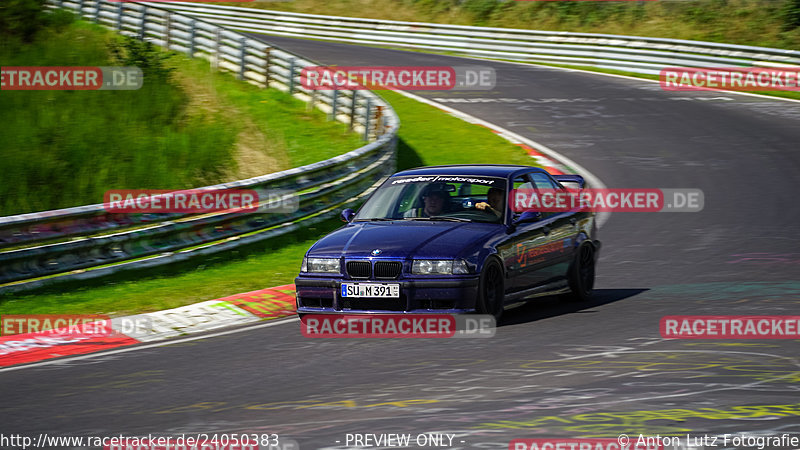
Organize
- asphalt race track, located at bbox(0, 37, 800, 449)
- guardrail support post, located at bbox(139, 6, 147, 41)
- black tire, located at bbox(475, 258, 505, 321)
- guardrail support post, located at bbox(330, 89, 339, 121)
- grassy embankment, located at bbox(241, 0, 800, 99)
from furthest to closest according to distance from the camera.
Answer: grassy embankment, located at bbox(241, 0, 800, 99)
guardrail support post, located at bbox(139, 6, 147, 41)
guardrail support post, located at bbox(330, 89, 339, 121)
black tire, located at bbox(475, 258, 505, 321)
asphalt race track, located at bbox(0, 37, 800, 449)

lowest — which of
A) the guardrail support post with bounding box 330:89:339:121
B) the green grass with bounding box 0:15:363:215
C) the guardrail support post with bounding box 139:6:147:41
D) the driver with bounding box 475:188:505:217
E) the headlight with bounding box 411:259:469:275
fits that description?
the green grass with bounding box 0:15:363:215

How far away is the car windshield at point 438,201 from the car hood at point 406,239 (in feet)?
0.65

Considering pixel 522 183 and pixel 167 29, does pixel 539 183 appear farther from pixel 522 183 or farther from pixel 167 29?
pixel 167 29

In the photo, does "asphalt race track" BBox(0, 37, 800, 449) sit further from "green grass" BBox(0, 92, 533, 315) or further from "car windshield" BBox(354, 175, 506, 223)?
"green grass" BBox(0, 92, 533, 315)

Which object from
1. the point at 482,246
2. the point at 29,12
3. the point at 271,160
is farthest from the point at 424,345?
the point at 29,12

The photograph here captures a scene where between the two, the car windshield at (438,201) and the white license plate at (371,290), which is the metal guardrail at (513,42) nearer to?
the car windshield at (438,201)

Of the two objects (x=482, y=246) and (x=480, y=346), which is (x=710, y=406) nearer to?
(x=480, y=346)

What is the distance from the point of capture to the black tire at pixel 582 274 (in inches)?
413

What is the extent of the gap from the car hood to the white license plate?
25 centimetres

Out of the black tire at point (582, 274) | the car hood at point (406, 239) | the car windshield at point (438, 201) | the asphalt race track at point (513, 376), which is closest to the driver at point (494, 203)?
the car windshield at point (438, 201)

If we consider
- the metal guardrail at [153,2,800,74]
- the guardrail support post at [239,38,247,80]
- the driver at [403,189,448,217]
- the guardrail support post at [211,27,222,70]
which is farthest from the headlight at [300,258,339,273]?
the metal guardrail at [153,2,800,74]

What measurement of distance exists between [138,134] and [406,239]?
40.4 feet

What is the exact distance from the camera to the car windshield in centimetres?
970

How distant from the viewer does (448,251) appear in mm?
8719
